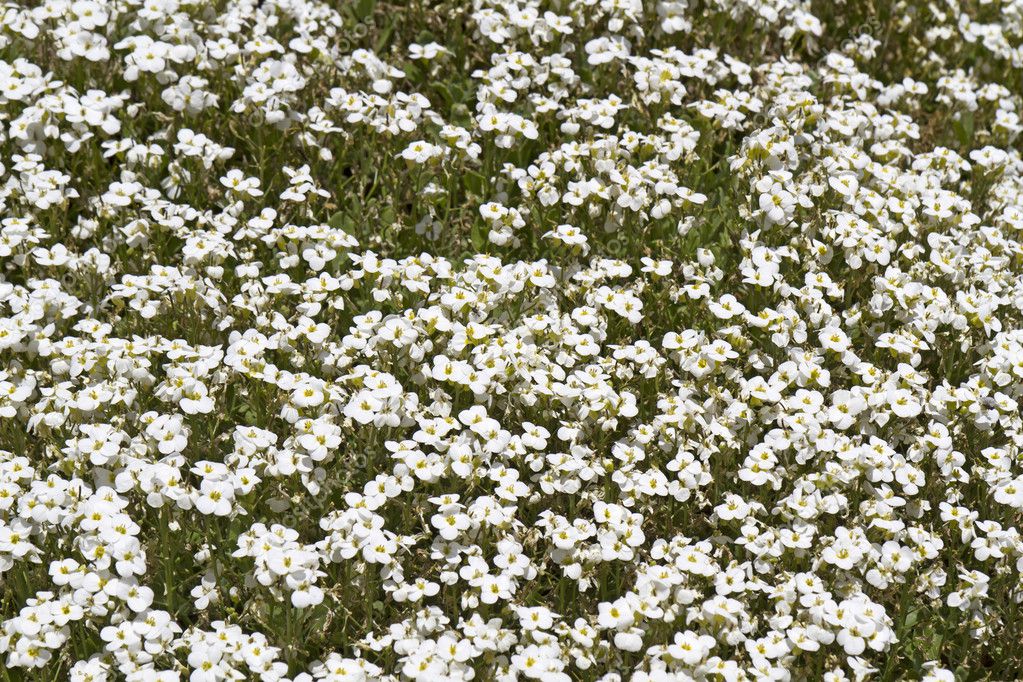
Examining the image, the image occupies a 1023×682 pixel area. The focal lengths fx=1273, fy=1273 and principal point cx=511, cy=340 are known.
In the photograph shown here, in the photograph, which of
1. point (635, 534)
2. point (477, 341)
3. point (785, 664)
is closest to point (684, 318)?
point (477, 341)

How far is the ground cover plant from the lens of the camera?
16.2 ft

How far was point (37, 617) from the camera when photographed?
4.72 meters

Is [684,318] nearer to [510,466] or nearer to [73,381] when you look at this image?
[510,466]

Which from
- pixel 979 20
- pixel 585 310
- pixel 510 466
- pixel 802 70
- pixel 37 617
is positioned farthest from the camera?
pixel 979 20

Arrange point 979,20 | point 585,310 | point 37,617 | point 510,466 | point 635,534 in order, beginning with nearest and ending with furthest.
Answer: point 37,617 < point 635,534 < point 510,466 < point 585,310 < point 979,20

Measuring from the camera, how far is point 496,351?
554 cm

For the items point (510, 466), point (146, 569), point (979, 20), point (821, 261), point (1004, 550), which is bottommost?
point (146, 569)

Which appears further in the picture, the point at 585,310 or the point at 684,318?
the point at 684,318

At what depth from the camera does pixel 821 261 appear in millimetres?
6289

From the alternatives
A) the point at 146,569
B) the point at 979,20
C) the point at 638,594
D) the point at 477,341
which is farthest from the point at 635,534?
the point at 979,20

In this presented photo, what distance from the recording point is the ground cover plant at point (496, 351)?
493cm

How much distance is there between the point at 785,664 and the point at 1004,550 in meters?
1.14

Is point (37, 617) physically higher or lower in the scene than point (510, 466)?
lower

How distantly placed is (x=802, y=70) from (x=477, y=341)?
3267 millimetres
